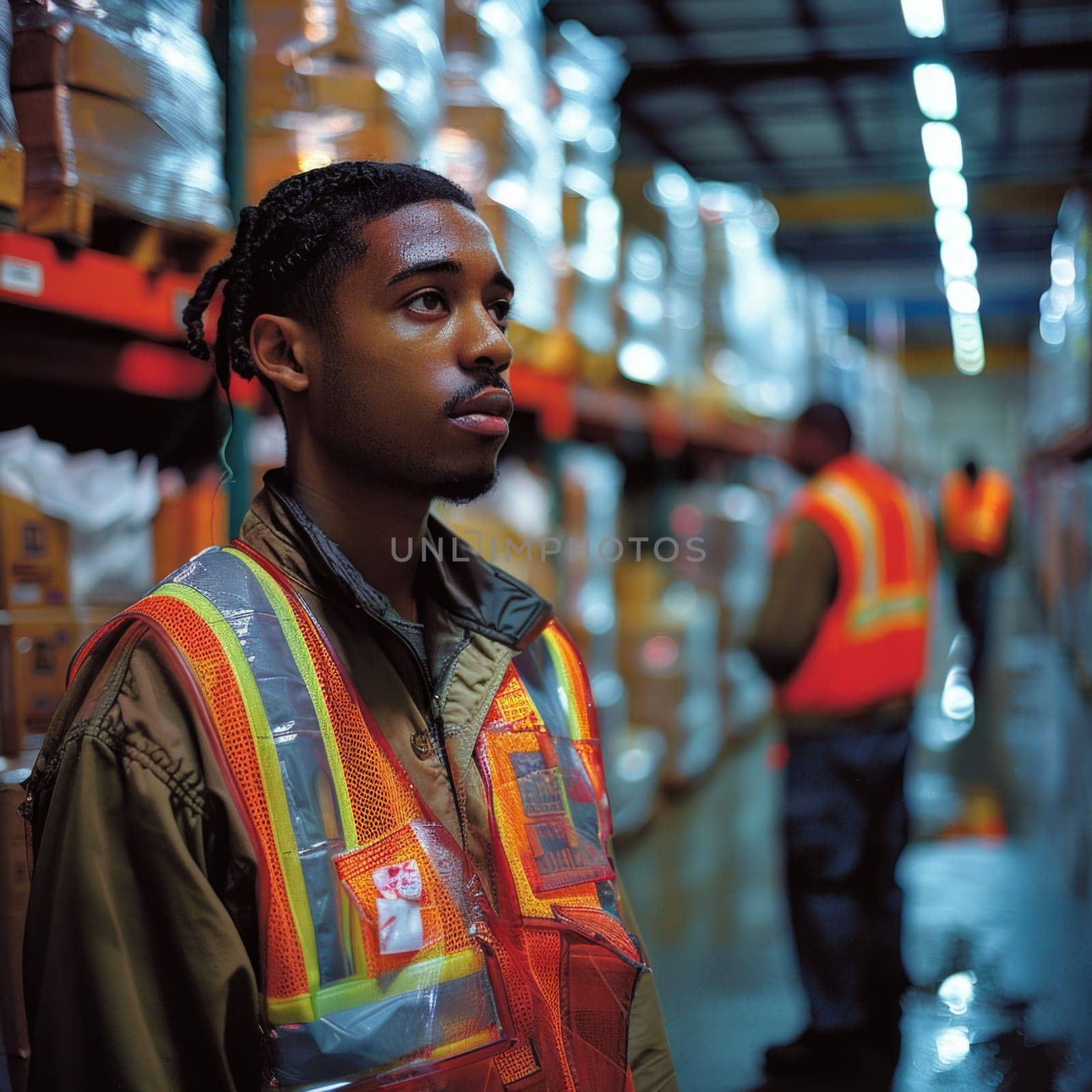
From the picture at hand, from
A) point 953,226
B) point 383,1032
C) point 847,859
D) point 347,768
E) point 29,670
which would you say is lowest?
point 847,859

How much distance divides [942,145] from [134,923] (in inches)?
256

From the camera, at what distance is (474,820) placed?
116 cm

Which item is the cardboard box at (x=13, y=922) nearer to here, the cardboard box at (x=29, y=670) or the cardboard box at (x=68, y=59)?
the cardboard box at (x=29, y=670)

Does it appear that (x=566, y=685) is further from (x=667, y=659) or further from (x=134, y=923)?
(x=667, y=659)

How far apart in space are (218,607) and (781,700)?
7.74 feet

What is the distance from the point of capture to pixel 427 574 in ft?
4.31

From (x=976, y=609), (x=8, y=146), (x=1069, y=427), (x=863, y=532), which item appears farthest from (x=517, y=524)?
(x=976, y=609)

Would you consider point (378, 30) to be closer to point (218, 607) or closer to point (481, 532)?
point (481, 532)

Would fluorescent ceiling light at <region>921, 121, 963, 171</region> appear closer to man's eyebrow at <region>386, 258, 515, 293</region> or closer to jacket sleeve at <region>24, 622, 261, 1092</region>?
man's eyebrow at <region>386, 258, 515, 293</region>

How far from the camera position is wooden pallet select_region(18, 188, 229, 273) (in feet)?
5.35

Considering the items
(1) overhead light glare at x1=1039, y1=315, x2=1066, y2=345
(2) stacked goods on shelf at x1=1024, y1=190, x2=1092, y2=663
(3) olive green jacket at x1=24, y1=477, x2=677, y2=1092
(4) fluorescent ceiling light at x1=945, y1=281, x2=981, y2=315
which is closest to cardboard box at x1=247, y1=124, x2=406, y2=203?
(3) olive green jacket at x1=24, y1=477, x2=677, y2=1092

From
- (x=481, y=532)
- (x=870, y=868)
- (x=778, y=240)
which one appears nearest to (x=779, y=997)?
→ (x=870, y=868)

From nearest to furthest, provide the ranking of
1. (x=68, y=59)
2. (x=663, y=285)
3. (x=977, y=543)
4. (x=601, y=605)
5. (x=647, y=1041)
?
(x=647, y=1041) → (x=68, y=59) → (x=601, y=605) → (x=663, y=285) → (x=977, y=543)

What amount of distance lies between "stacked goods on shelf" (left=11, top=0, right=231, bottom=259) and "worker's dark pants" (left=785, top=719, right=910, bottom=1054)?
2.11 metres
